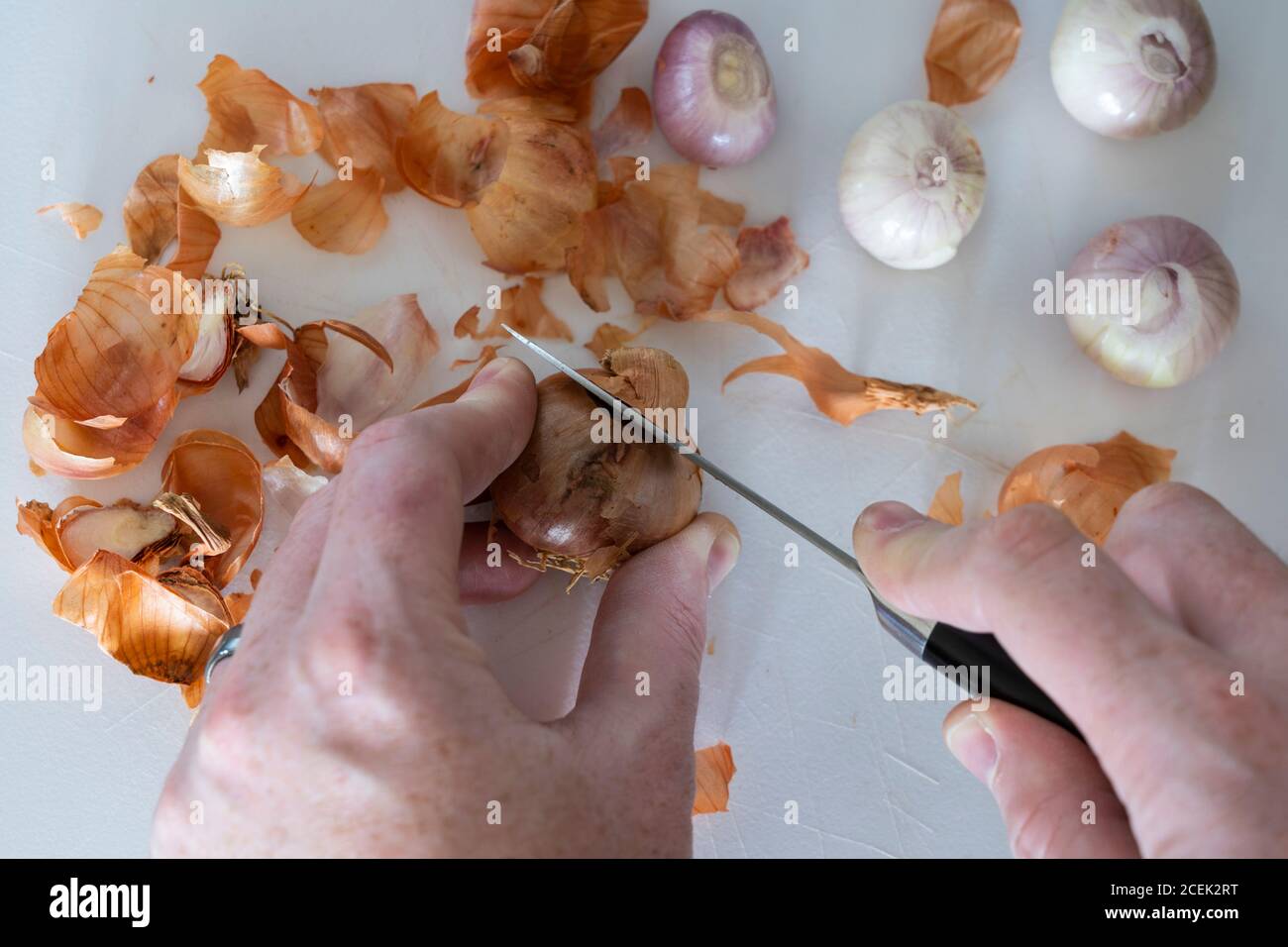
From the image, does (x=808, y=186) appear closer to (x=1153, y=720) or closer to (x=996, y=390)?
(x=996, y=390)

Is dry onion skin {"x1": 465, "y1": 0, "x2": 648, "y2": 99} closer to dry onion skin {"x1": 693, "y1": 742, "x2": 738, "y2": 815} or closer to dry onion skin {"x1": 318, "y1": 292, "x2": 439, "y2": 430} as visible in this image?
dry onion skin {"x1": 318, "y1": 292, "x2": 439, "y2": 430}

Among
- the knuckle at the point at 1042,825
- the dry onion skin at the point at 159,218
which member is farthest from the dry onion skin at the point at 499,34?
the knuckle at the point at 1042,825

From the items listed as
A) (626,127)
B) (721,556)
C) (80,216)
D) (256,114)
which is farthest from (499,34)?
(721,556)

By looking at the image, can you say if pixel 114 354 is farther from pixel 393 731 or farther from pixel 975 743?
pixel 975 743

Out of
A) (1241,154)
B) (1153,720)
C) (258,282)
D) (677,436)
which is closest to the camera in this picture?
(1153,720)

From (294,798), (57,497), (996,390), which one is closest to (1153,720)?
(294,798)

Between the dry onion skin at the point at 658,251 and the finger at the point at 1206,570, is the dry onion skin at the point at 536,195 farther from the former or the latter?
the finger at the point at 1206,570
